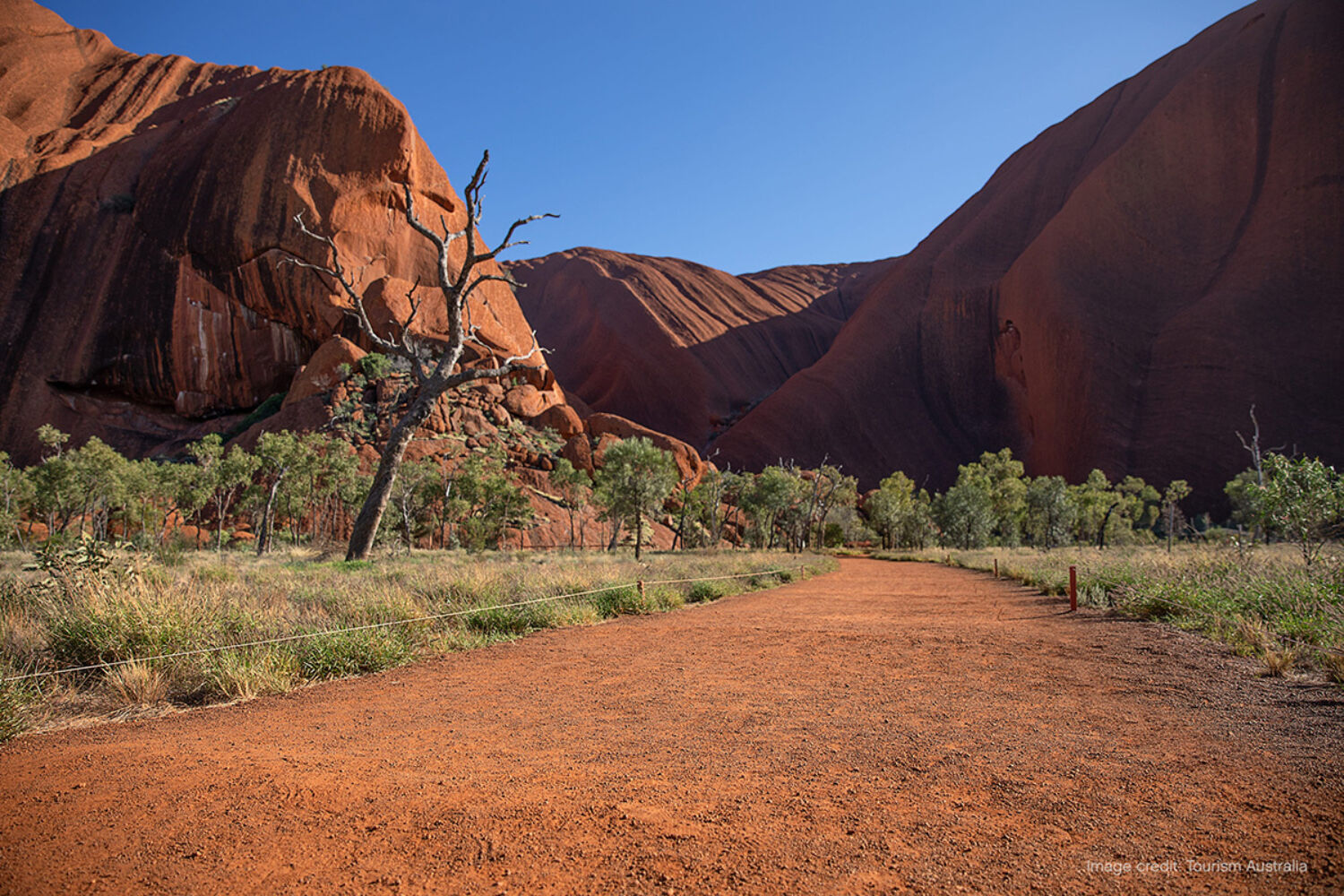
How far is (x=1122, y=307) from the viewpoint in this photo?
220 feet

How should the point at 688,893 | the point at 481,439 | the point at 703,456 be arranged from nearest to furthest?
the point at 688,893 → the point at 481,439 → the point at 703,456

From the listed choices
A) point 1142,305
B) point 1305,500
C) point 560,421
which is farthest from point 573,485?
point 1142,305

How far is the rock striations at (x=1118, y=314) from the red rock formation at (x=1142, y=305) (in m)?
0.21

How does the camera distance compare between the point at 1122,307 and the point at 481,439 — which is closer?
the point at 481,439

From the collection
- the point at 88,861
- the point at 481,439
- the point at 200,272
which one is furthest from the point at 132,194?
the point at 88,861

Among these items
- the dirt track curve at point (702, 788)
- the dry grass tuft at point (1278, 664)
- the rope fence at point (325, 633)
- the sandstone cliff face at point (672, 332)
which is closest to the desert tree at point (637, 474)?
the rope fence at point (325, 633)

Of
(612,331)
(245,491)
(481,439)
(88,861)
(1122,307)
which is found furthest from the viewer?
(612,331)

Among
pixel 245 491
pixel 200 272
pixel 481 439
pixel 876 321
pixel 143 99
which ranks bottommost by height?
pixel 245 491

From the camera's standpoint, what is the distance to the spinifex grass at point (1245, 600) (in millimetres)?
5988

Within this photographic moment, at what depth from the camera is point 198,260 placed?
51.6 metres

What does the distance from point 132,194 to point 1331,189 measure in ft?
365

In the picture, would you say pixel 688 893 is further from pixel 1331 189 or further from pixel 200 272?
pixel 1331 189

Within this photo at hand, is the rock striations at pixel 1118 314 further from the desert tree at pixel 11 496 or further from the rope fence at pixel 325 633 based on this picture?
the rope fence at pixel 325 633

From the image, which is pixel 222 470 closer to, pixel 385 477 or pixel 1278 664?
pixel 385 477
